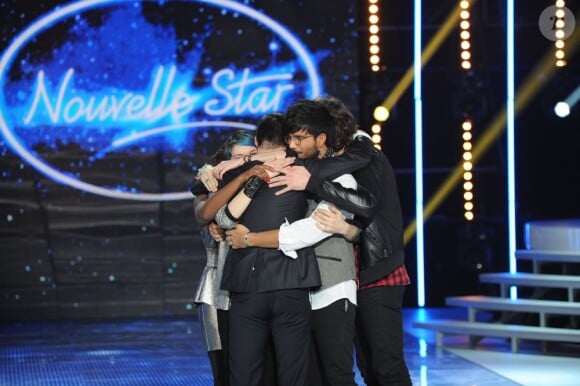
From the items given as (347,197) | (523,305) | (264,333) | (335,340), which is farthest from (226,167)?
(523,305)

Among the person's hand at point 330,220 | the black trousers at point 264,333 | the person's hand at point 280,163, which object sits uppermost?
the person's hand at point 280,163

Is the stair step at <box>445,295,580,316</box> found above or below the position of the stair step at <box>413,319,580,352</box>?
above

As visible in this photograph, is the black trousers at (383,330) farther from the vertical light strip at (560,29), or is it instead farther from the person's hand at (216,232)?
the vertical light strip at (560,29)

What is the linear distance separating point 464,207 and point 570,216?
0.95 meters

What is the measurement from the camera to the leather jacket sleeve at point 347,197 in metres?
4.29

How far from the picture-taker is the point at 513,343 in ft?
24.8

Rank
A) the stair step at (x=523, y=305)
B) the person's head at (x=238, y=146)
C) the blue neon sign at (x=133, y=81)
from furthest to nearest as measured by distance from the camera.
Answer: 1. the blue neon sign at (x=133, y=81)
2. the stair step at (x=523, y=305)
3. the person's head at (x=238, y=146)

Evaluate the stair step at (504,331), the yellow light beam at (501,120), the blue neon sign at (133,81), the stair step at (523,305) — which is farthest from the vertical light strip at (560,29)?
the stair step at (504,331)

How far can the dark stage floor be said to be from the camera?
6609mm

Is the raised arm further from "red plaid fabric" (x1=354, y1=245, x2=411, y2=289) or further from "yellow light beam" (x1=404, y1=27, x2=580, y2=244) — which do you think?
"yellow light beam" (x1=404, y1=27, x2=580, y2=244)

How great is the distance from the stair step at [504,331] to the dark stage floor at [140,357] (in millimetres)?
121

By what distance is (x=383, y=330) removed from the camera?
4.71 meters

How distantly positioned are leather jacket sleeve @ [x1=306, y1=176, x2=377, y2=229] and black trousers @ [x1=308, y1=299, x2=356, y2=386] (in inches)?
13.9

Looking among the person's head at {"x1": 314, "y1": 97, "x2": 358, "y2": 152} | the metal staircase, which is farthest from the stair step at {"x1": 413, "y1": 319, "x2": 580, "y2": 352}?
the person's head at {"x1": 314, "y1": 97, "x2": 358, "y2": 152}
